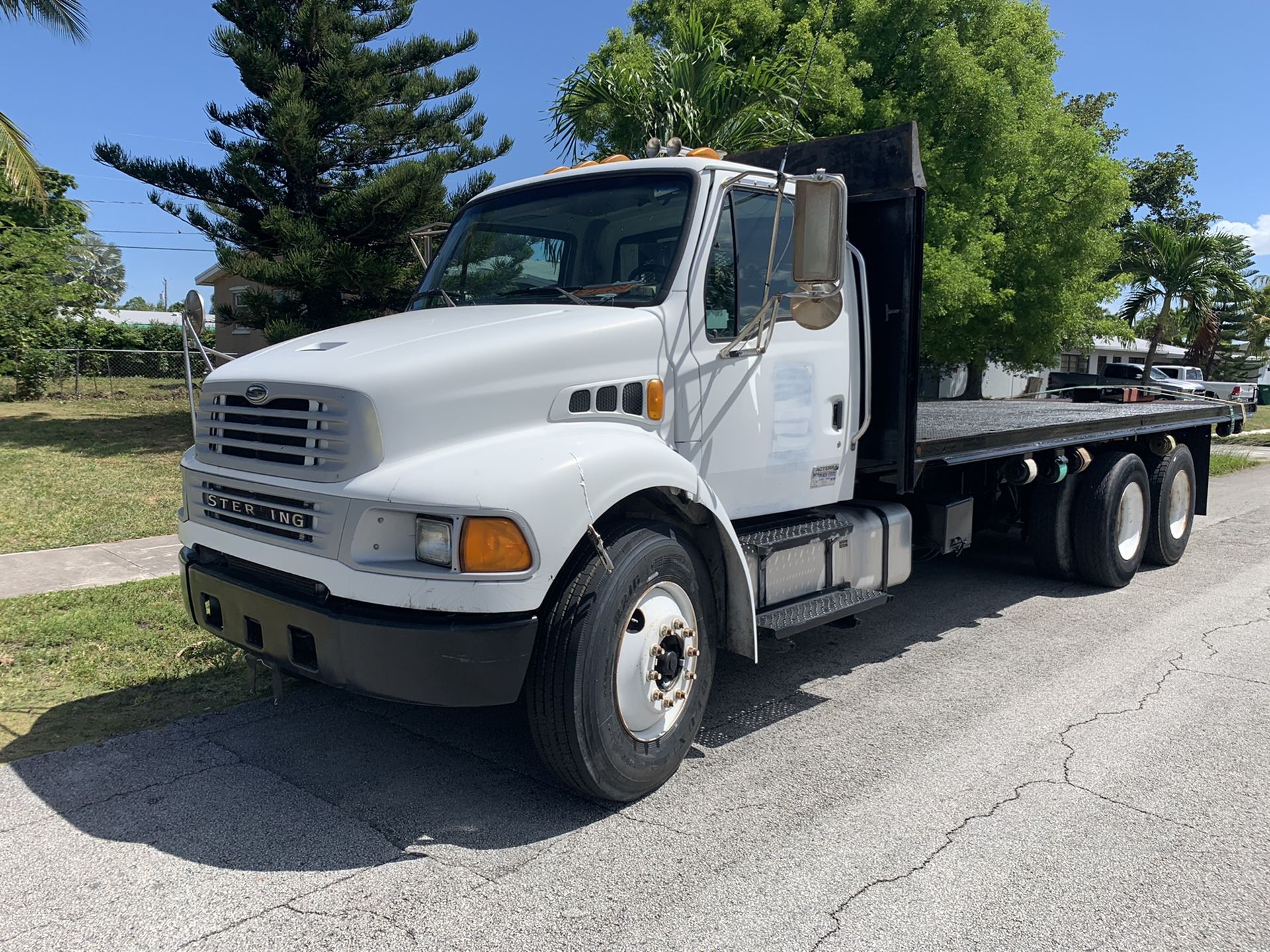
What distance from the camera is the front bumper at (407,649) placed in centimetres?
336

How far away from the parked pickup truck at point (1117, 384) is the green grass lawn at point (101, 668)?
9.00 meters

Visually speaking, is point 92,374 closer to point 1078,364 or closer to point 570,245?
point 570,245

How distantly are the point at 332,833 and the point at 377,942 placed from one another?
0.75 metres

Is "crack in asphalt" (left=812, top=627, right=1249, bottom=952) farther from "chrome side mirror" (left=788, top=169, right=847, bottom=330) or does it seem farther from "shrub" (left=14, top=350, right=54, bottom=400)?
"shrub" (left=14, top=350, right=54, bottom=400)

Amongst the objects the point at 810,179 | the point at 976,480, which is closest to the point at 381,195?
the point at 976,480

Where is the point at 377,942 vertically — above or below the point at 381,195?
below

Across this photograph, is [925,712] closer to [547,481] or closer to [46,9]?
[547,481]

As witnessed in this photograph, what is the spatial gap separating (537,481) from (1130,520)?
637cm

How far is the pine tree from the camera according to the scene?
15.6m

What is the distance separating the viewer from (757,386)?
466 cm

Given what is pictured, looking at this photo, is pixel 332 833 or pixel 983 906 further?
pixel 332 833

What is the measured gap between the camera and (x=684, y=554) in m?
4.04

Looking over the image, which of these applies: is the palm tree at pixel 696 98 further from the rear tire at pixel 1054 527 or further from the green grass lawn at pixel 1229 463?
the green grass lawn at pixel 1229 463

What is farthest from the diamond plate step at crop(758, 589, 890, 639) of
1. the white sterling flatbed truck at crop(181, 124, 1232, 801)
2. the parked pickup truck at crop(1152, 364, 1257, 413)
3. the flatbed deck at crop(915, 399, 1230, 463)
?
the parked pickup truck at crop(1152, 364, 1257, 413)
